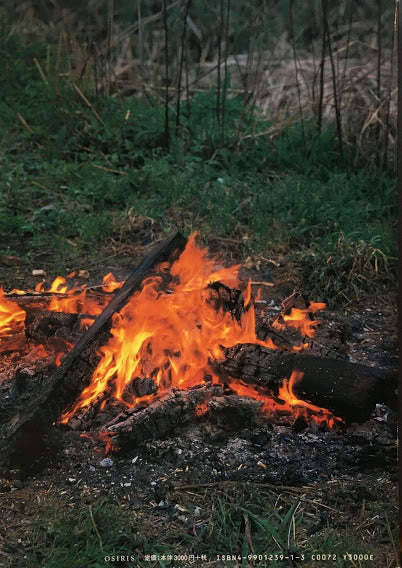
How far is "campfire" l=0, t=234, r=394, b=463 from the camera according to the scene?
9.21 feet

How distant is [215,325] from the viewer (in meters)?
3.25

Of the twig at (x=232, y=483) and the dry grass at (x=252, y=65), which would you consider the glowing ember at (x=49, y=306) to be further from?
the dry grass at (x=252, y=65)

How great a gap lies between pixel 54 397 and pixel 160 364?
20.0 inches

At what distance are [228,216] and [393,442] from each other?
2.24 meters

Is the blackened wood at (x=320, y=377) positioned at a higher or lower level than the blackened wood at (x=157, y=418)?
higher

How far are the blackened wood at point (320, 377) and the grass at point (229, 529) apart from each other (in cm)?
34

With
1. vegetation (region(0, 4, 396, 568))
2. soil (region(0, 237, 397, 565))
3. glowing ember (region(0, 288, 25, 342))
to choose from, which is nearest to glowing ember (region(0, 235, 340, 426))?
glowing ember (region(0, 288, 25, 342))

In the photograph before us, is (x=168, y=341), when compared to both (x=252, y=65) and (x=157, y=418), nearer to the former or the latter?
(x=157, y=418)

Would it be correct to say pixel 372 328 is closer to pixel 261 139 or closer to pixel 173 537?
pixel 173 537

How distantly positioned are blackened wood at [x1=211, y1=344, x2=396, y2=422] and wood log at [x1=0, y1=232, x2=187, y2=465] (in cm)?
52

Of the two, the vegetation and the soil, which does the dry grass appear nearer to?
the vegetation

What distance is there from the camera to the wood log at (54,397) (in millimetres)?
2688

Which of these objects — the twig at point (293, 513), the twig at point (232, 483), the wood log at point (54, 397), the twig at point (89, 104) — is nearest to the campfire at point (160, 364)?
the wood log at point (54, 397)

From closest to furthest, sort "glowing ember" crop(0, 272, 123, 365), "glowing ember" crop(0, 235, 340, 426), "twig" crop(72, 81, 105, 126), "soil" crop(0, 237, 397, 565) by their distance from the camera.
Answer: "soil" crop(0, 237, 397, 565), "glowing ember" crop(0, 235, 340, 426), "glowing ember" crop(0, 272, 123, 365), "twig" crop(72, 81, 105, 126)
